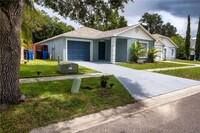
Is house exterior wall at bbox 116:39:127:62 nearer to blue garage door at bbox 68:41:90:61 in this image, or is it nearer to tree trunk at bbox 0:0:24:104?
blue garage door at bbox 68:41:90:61

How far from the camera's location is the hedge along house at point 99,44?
1800cm

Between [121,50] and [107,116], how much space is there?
49.6 feet

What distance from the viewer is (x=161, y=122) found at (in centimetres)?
419

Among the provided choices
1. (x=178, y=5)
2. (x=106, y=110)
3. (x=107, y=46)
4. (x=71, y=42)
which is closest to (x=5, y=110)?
(x=106, y=110)

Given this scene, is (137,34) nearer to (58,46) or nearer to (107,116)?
(58,46)

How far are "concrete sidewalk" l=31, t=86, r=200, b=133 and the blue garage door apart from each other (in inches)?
547

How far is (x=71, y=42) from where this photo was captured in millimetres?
18734

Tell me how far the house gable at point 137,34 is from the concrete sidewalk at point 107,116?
12030 millimetres

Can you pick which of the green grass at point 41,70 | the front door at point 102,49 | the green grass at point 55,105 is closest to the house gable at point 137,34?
the front door at point 102,49

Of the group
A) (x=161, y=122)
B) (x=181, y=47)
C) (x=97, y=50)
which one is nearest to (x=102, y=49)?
(x=97, y=50)

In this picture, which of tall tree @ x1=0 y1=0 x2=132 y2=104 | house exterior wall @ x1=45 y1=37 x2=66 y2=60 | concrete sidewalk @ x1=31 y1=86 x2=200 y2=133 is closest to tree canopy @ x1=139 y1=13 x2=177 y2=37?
house exterior wall @ x1=45 y1=37 x2=66 y2=60

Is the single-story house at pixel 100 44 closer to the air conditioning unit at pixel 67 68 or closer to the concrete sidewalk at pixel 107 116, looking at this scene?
the air conditioning unit at pixel 67 68

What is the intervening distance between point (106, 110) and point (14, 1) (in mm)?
3873

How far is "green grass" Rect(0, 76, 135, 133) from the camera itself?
386 centimetres
